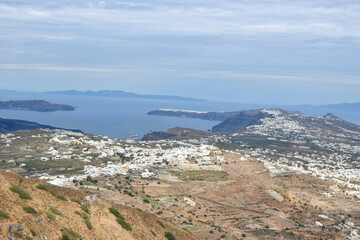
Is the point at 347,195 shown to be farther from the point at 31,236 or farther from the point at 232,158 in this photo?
the point at 31,236

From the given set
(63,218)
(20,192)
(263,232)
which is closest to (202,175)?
(263,232)

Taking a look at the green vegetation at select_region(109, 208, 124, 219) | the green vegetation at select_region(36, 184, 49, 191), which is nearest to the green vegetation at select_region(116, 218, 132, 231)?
the green vegetation at select_region(109, 208, 124, 219)

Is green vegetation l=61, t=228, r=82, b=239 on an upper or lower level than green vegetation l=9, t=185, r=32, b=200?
lower

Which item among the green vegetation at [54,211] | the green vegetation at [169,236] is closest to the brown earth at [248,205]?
the green vegetation at [169,236]

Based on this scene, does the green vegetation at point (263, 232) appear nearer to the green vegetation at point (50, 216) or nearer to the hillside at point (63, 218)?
the hillside at point (63, 218)

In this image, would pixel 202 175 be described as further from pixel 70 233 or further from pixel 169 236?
pixel 70 233

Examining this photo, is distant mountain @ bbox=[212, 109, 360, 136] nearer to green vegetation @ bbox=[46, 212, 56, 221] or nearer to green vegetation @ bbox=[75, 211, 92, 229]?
green vegetation @ bbox=[75, 211, 92, 229]
